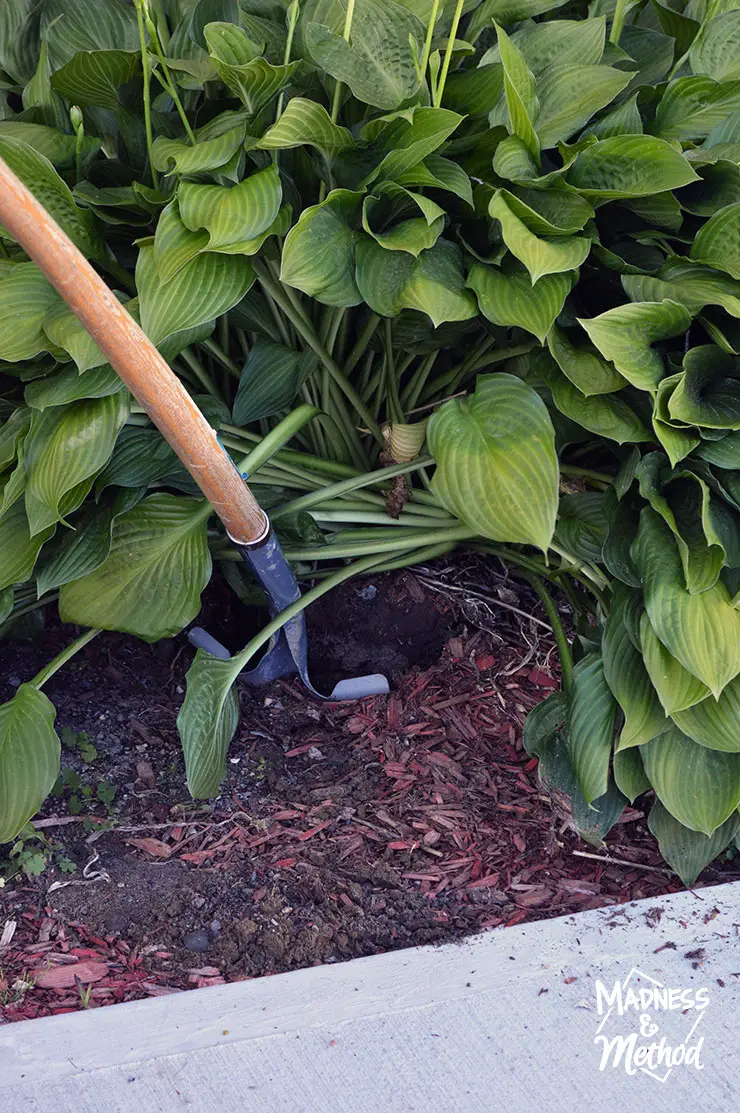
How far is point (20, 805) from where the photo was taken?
5.05ft

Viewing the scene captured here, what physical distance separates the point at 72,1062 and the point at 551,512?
3.28 ft

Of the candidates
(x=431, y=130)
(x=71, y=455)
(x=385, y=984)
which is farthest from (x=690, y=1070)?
(x=431, y=130)

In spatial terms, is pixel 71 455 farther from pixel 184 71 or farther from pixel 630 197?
pixel 630 197

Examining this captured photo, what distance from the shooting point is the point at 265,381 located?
184 cm

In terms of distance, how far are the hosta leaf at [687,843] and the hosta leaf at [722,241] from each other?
905 millimetres

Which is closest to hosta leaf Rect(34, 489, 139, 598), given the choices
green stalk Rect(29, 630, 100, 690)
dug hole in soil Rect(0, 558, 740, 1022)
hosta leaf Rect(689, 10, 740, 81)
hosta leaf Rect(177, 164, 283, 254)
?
green stalk Rect(29, 630, 100, 690)

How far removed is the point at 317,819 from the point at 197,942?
310mm

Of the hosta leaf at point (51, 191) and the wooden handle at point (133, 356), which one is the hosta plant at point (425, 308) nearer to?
the hosta leaf at point (51, 191)

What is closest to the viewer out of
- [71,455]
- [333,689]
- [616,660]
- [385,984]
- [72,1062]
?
[72,1062]

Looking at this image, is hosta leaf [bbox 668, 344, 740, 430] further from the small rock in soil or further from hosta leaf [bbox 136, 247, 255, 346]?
the small rock in soil

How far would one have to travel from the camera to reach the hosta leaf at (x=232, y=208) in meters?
1.48

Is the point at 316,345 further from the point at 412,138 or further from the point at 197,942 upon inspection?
the point at 197,942

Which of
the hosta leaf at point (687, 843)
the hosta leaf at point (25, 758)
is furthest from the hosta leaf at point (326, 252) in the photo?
the hosta leaf at point (687, 843)

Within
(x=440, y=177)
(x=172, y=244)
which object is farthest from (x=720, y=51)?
(x=172, y=244)
